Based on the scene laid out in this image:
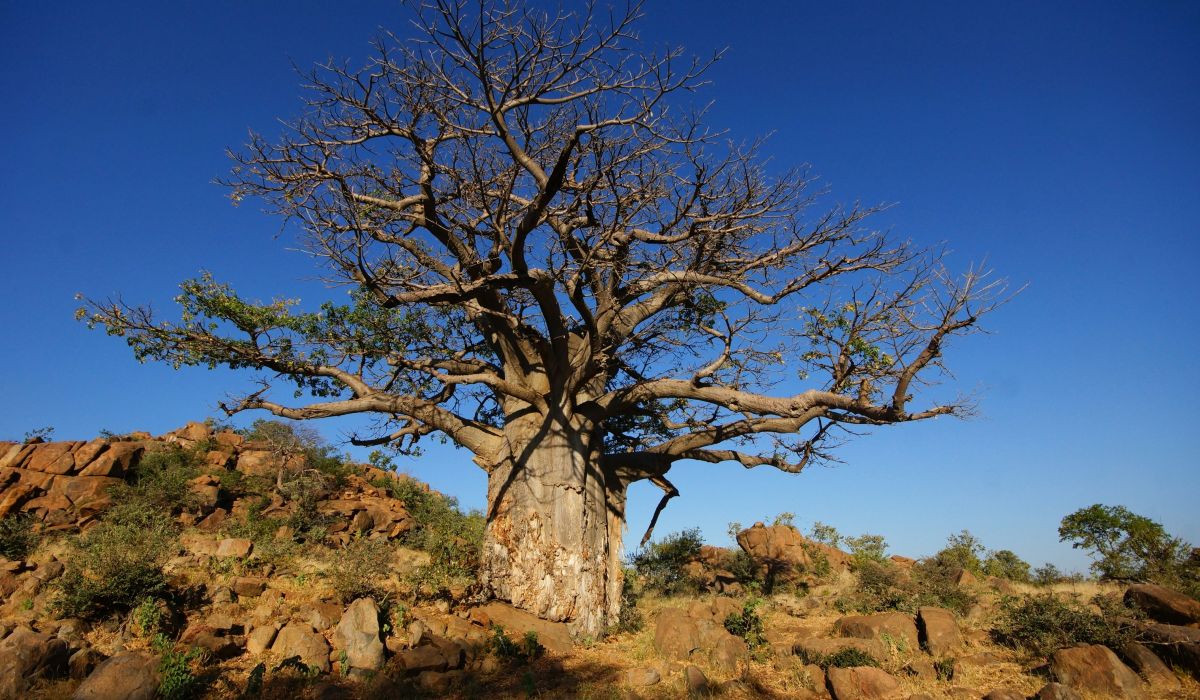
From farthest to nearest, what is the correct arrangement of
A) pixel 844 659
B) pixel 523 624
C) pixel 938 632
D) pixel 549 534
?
pixel 549 534 → pixel 523 624 → pixel 938 632 → pixel 844 659

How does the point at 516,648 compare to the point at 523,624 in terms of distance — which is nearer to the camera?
the point at 516,648

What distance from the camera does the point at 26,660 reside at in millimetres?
5043

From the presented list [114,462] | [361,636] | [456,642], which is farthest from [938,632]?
[114,462]

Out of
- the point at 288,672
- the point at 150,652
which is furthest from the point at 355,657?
the point at 150,652

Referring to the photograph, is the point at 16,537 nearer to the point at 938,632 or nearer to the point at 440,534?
the point at 440,534

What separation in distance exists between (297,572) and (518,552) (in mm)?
3207

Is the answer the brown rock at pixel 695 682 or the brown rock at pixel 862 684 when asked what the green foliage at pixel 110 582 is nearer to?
the brown rock at pixel 695 682

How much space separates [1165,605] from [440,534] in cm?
1018

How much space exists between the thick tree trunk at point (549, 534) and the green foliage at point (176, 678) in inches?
131

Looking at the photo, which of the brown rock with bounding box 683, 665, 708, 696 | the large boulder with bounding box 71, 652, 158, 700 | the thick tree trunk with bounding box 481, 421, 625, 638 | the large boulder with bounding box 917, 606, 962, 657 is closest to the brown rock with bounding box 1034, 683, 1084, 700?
the large boulder with bounding box 917, 606, 962, 657

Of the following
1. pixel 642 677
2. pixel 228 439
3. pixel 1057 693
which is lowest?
pixel 1057 693

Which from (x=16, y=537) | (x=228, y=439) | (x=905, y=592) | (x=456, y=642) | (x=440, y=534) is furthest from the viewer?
(x=228, y=439)

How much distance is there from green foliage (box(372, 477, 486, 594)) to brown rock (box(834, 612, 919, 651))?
4710mm

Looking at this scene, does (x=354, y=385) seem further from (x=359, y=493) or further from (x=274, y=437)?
(x=274, y=437)
